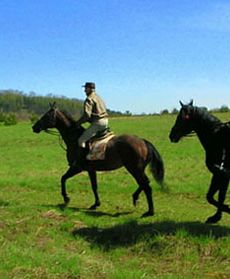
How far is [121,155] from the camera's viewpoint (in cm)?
1288

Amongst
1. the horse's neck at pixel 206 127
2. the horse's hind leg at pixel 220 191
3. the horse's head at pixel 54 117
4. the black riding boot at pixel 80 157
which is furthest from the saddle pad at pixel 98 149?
the horse's hind leg at pixel 220 191

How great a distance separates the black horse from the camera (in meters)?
10.5

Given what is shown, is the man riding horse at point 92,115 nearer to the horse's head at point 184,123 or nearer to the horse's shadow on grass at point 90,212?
the horse's shadow on grass at point 90,212

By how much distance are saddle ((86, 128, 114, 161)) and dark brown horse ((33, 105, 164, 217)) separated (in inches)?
4.6

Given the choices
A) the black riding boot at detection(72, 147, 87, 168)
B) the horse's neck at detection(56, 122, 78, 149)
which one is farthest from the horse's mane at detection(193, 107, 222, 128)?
the horse's neck at detection(56, 122, 78, 149)

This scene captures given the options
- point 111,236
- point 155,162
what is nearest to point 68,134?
point 155,162

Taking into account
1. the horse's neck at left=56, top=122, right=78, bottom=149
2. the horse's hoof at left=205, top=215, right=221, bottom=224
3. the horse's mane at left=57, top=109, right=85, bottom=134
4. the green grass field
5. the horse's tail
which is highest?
the horse's mane at left=57, top=109, right=85, bottom=134

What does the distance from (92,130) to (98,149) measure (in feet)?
1.83

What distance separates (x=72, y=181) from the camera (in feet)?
64.4

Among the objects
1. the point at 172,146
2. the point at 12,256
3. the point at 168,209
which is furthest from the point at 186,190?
the point at 172,146

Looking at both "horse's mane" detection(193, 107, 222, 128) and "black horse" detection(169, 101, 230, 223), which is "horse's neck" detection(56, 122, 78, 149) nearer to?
"black horse" detection(169, 101, 230, 223)

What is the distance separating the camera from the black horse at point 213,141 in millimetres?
10500

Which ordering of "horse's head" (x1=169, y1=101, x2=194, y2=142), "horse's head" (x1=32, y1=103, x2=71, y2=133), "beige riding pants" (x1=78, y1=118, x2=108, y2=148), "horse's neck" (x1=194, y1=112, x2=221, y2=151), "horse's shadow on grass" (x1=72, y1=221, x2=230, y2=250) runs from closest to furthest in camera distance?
"horse's shadow on grass" (x1=72, y1=221, x2=230, y2=250) < "horse's neck" (x1=194, y1=112, x2=221, y2=151) < "horse's head" (x1=169, y1=101, x2=194, y2=142) < "beige riding pants" (x1=78, y1=118, x2=108, y2=148) < "horse's head" (x1=32, y1=103, x2=71, y2=133)

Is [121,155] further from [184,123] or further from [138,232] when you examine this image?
[138,232]
